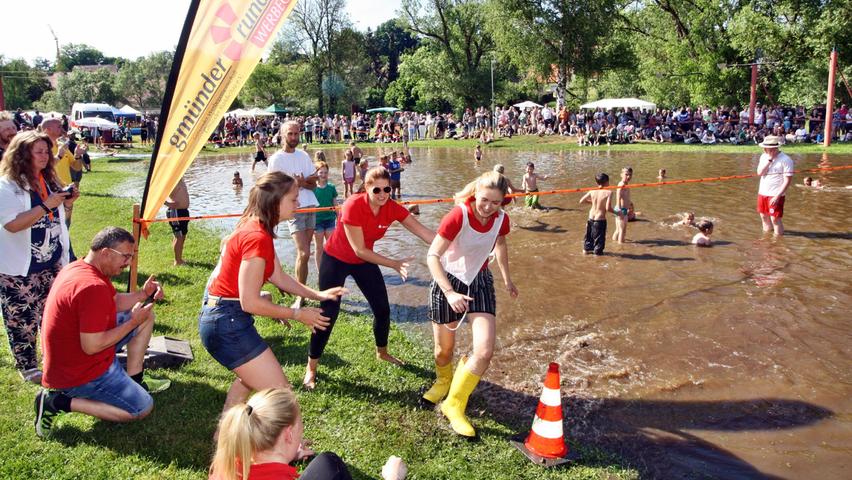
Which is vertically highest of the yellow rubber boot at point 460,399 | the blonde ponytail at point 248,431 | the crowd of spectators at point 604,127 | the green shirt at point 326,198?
the crowd of spectators at point 604,127

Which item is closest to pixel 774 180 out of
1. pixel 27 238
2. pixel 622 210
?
pixel 622 210

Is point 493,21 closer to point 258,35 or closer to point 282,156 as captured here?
point 282,156

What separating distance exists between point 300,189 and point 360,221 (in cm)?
252

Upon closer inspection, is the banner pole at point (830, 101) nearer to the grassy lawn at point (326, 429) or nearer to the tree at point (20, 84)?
the grassy lawn at point (326, 429)

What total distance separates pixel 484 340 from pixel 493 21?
36818 millimetres

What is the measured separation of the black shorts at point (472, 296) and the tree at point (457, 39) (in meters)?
45.0

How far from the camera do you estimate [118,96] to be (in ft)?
266

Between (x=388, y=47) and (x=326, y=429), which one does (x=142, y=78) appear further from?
(x=326, y=429)

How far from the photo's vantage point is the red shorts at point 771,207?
34.8 ft

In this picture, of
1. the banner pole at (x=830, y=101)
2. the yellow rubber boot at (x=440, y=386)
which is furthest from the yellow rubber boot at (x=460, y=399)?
the banner pole at (x=830, y=101)

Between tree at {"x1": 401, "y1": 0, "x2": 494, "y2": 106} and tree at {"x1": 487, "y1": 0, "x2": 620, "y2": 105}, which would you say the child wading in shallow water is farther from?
tree at {"x1": 401, "y1": 0, "x2": 494, "y2": 106}

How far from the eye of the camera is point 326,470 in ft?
8.29

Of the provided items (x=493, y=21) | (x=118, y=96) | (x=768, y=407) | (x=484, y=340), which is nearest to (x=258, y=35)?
(x=484, y=340)

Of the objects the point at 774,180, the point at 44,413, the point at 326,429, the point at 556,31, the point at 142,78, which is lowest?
the point at 326,429
